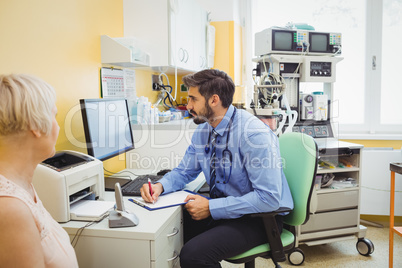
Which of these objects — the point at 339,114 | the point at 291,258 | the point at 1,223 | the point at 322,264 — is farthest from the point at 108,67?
the point at 339,114

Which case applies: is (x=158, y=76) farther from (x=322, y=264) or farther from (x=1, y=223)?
(x=1, y=223)

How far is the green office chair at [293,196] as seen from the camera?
1517 mm

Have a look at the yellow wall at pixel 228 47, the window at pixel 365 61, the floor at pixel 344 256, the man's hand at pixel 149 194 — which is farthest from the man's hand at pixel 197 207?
the yellow wall at pixel 228 47

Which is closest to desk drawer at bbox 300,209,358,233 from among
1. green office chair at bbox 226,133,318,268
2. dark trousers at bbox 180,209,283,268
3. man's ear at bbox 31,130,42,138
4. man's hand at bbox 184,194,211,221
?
green office chair at bbox 226,133,318,268

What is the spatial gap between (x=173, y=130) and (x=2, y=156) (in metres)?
1.48

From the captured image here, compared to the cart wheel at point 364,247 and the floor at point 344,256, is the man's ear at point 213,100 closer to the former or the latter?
the floor at point 344,256

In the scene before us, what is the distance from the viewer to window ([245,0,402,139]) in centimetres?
339

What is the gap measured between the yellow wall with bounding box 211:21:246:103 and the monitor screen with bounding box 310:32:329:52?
1096mm

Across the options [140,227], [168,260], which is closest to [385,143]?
[168,260]

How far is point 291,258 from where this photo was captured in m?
2.47

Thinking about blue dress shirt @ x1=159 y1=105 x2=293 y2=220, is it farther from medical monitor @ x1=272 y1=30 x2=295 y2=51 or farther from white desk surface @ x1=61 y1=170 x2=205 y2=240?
medical monitor @ x1=272 y1=30 x2=295 y2=51

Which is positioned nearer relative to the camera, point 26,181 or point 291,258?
point 26,181

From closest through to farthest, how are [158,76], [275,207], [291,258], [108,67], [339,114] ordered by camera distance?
[275,207] < [108,67] < [291,258] < [158,76] < [339,114]

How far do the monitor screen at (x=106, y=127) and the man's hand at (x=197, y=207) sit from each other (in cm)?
51
